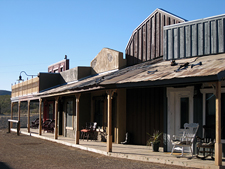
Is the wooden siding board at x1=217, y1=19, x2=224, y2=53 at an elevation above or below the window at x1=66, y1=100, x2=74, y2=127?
above

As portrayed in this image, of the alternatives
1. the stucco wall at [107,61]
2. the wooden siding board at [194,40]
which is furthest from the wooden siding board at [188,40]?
the stucco wall at [107,61]

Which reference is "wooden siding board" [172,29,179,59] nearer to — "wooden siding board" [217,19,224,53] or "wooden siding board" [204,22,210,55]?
"wooden siding board" [204,22,210,55]

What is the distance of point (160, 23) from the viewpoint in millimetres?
15273

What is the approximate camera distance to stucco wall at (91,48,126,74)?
655 inches

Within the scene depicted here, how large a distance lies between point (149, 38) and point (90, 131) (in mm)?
5373

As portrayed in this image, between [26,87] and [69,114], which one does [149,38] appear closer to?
[69,114]

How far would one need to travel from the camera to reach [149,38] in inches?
618

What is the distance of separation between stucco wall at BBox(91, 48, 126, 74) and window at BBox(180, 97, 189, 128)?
17.9 ft

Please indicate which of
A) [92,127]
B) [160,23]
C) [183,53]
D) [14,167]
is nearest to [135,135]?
[92,127]

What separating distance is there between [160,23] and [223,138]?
22.6ft

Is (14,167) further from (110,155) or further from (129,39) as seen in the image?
(129,39)

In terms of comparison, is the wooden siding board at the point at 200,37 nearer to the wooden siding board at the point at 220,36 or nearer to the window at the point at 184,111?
the wooden siding board at the point at 220,36

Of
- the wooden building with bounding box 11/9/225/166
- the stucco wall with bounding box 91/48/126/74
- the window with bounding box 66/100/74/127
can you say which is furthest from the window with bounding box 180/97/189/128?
the window with bounding box 66/100/74/127

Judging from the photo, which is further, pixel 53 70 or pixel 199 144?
pixel 53 70
